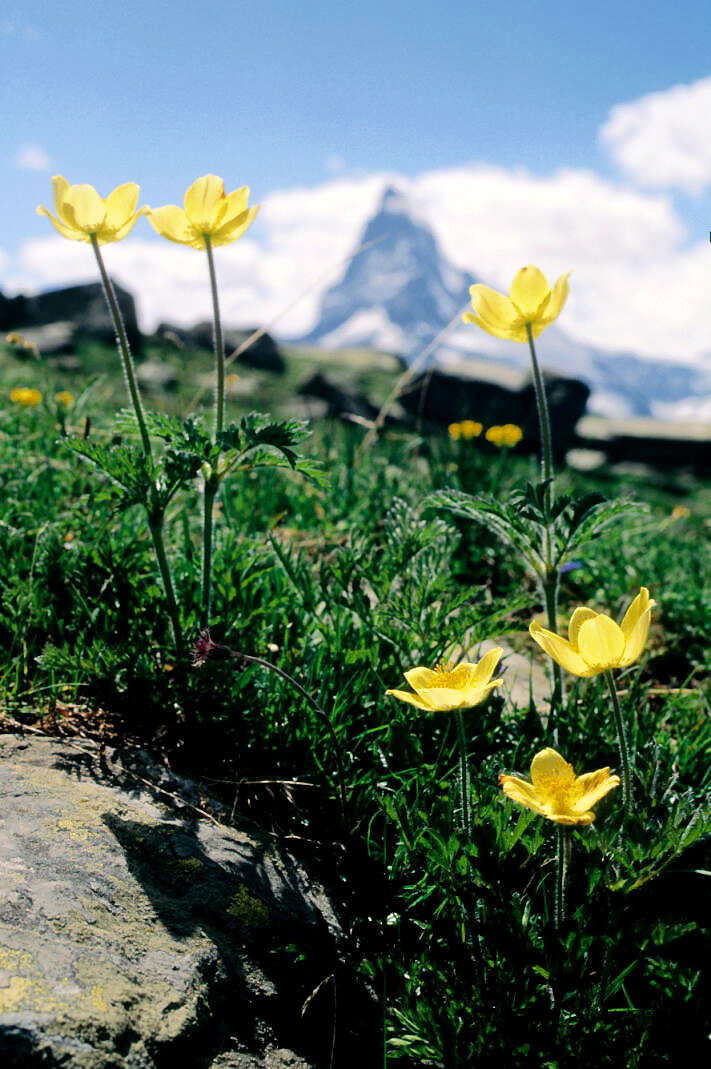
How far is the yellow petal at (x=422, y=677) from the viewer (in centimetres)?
138

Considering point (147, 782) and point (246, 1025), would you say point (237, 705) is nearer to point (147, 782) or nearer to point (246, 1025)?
point (147, 782)

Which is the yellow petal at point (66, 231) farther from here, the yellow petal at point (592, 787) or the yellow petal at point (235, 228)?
the yellow petal at point (592, 787)

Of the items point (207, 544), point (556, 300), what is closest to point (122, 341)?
point (207, 544)

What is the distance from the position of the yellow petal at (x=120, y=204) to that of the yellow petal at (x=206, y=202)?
16 centimetres

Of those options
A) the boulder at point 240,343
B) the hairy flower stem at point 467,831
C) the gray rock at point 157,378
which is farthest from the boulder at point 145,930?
the boulder at point 240,343

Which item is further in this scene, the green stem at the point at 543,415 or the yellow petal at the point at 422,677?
the green stem at the point at 543,415

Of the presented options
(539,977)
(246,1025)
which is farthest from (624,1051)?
(246,1025)

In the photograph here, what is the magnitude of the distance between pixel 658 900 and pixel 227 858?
0.85m

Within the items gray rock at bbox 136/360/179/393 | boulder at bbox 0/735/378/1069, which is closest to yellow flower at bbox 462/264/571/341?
boulder at bbox 0/735/378/1069

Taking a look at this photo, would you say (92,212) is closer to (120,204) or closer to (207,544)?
(120,204)

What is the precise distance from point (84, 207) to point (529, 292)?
1.04m

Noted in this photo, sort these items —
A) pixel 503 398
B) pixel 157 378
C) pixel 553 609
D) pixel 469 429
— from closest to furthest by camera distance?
1. pixel 553 609
2. pixel 469 429
3. pixel 503 398
4. pixel 157 378

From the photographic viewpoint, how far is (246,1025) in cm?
134

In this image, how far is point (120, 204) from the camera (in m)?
1.79
